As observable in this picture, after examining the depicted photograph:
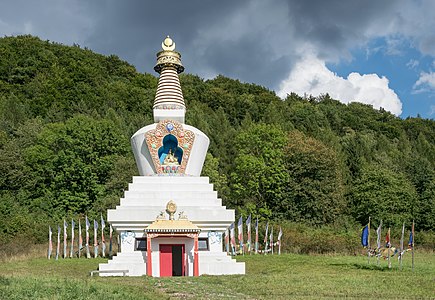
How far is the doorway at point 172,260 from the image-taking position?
22.0 m

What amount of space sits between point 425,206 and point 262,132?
15032 mm

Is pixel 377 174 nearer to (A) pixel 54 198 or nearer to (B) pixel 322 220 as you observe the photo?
(B) pixel 322 220

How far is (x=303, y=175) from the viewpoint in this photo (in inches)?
1788

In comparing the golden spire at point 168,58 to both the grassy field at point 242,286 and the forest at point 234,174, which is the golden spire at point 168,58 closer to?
the grassy field at point 242,286

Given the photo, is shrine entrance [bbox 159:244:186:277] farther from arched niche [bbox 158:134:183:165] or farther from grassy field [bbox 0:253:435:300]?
arched niche [bbox 158:134:183:165]

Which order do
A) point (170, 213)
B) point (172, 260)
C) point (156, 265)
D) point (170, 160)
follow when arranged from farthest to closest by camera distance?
point (170, 160), point (172, 260), point (156, 265), point (170, 213)

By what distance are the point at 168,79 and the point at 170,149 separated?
3988 millimetres

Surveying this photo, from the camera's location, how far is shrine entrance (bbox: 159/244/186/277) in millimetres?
22016

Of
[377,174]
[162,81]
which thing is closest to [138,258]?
[162,81]

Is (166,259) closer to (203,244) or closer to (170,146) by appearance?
(203,244)

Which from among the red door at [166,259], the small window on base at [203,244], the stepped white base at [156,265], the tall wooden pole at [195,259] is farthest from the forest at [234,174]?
the tall wooden pole at [195,259]

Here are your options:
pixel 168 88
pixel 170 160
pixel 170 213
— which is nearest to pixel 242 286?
pixel 170 213

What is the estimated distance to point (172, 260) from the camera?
72.9ft

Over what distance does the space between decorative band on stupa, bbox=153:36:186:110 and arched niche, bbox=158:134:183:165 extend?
1888mm
